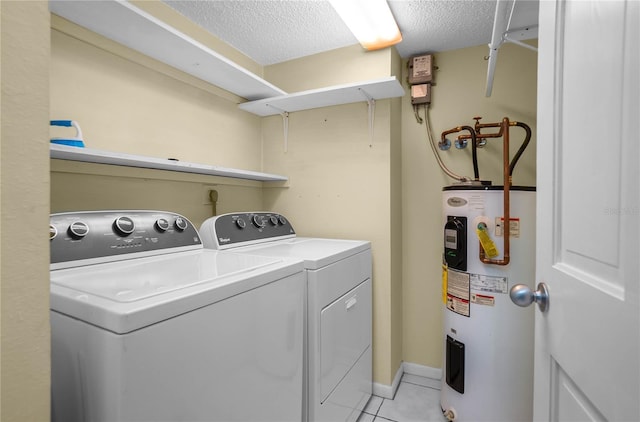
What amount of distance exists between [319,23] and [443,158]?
125 centimetres

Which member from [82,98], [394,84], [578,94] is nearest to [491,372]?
[578,94]

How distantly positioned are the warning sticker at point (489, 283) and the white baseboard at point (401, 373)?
931 millimetres

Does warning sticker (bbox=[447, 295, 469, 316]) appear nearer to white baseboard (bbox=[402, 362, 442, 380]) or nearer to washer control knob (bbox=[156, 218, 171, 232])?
white baseboard (bbox=[402, 362, 442, 380])

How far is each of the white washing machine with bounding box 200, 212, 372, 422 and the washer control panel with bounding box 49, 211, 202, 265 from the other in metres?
0.20

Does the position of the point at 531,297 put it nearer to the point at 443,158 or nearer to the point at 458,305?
the point at 458,305

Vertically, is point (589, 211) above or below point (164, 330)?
above

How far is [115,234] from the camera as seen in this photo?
47.2 inches

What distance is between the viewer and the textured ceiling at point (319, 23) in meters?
1.67

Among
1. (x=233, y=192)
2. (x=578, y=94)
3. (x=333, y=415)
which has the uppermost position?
(x=578, y=94)

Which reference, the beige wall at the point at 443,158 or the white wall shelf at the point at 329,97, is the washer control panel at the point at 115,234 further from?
the beige wall at the point at 443,158

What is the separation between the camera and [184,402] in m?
0.71

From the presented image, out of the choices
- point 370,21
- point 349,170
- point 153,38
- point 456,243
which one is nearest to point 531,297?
point 456,243

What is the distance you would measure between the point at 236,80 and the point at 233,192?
0.75 m

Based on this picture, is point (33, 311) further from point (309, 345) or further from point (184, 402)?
point (309, 345)
